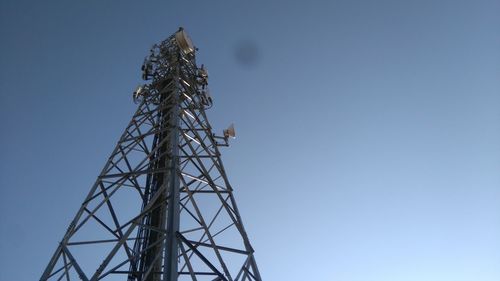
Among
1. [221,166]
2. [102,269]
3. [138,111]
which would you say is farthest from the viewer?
[138,111]

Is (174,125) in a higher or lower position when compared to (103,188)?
higher

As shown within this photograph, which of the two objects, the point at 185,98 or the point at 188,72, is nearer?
the point at 185,98

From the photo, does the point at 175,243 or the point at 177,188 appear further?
the point at 177,188

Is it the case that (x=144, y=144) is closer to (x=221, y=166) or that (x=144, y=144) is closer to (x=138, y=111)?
(x=138, y=111)

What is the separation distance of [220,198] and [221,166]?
5.77 ft

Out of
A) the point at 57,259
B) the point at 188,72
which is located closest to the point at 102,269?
the point at 57,259

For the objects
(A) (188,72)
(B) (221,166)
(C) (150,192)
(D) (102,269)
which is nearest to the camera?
(D) (102,269)

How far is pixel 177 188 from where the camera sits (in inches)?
287

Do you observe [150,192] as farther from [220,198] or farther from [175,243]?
[175,243]

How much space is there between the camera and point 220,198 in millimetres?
8484

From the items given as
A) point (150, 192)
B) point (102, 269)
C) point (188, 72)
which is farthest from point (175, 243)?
point (188, 72)

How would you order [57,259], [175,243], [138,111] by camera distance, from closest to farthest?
1. [175,243]
2. [57,259]
3. [138,111]

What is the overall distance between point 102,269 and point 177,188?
1.96m

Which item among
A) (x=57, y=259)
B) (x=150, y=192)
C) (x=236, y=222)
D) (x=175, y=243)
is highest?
(x=150, y=192)
